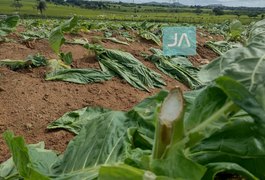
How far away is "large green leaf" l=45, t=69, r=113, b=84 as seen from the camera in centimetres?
678

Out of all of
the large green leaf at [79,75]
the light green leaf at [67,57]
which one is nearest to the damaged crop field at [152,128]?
the large green leaf at [79,75]

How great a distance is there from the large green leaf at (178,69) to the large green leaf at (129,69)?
2.28 ft

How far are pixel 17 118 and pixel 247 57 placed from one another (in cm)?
384

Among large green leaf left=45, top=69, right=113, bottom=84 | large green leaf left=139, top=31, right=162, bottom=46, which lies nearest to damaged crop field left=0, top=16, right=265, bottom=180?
large green leaf left=45, top=69, right=113, bottom=84

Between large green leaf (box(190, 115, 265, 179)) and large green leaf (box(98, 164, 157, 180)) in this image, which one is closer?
large green leaf (box(98, 164, 157, 180))

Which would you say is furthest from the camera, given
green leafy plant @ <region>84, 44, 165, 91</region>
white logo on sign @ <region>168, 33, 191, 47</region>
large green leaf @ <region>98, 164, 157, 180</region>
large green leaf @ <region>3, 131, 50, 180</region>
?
green leafy plant @ <region>84, 44, 165, 91</region>

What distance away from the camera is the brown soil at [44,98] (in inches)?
190

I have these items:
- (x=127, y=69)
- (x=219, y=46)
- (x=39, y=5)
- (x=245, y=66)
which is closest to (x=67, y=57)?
(x=127, y=69)

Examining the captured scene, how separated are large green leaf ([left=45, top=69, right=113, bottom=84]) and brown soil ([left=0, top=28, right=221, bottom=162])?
129mm

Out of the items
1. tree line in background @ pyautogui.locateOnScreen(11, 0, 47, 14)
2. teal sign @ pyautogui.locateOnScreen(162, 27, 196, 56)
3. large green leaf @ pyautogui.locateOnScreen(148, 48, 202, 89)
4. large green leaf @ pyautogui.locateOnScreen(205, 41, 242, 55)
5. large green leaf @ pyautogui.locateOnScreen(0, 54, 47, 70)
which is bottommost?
tree line in background @ pyautogui.locateOnScreen(11, 0, 47, 14)

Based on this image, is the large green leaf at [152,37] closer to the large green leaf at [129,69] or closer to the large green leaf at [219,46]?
the large green leaf at [219,46]

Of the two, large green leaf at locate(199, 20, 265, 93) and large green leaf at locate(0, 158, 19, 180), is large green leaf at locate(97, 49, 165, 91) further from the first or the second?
large green leaf at locate(199, 20, 265, 93)

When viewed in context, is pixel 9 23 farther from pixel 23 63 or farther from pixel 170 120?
pixel 170 120

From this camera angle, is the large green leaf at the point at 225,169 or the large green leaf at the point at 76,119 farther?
the large green leaf at the point at 76,119
